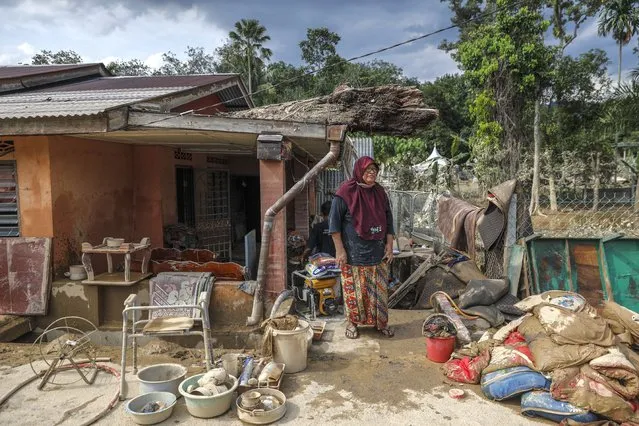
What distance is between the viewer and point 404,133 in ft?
16.3

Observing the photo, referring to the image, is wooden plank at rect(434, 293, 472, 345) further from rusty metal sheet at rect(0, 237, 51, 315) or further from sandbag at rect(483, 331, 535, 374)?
rusty metal sheet at rect(0, 237, 51, 315)

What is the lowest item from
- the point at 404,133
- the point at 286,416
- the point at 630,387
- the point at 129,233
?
the point at 286,416

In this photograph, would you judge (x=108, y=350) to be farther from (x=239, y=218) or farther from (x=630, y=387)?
(x=239, y=218)

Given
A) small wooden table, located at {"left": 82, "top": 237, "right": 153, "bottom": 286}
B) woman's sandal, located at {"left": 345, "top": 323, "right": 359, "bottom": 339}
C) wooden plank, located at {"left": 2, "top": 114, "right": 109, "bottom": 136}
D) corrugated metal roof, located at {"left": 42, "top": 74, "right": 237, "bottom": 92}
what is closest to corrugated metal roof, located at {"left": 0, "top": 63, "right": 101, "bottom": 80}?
corrugated metal roof, located at {"left": 42, "top": 74, "right": 237, "bottom": 92}

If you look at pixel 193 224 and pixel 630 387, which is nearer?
pixel 630 387

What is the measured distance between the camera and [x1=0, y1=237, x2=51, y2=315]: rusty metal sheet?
541cm

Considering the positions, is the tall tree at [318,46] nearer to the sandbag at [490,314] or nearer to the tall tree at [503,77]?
the tall tree at [503,77]

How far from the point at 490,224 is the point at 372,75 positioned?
31.8m

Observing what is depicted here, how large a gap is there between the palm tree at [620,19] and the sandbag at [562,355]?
24.0 m

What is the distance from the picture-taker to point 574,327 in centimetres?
350

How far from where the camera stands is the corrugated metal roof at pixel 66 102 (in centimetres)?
491

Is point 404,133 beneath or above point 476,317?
above

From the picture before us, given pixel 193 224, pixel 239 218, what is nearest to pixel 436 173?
pixel 239 218

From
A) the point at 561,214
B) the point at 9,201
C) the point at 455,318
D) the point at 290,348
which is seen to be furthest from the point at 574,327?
the point at 561,214
